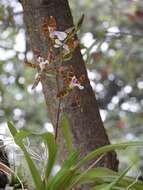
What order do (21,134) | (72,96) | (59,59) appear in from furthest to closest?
1. (72,96)
2. (59,59)
3. (21,134)

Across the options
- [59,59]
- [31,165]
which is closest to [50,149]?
[31,165]

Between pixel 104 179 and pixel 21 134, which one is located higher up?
pixel 21 134

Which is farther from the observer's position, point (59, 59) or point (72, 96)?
point (72, 96)

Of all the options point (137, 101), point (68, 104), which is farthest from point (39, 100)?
point (68, 104)

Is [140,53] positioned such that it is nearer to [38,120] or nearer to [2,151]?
[38,120]

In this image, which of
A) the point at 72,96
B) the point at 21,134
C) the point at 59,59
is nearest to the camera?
the point at 21,134

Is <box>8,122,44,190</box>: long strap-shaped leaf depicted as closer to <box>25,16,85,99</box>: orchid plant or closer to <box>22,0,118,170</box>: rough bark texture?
<box>25,16,85,99</box>: orchid plant

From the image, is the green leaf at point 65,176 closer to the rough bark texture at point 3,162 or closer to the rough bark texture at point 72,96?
the rough bark texture at point 3,162

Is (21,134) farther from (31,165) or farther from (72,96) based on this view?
(72,96)

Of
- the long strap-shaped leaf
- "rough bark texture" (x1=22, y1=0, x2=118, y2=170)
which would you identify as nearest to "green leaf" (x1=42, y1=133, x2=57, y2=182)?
the long strap-shaped leaf
